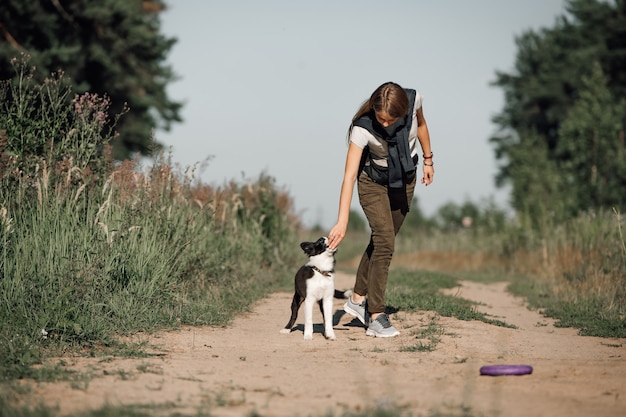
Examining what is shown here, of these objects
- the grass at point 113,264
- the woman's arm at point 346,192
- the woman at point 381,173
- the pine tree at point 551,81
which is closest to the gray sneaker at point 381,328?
the woman at point 381,173

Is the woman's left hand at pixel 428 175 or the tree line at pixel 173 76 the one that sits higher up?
the tree line at pixel 173 76

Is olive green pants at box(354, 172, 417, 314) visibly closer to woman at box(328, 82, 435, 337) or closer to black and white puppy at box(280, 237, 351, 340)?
woman at box(328, 82, 435, 337)

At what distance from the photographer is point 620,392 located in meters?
5.10

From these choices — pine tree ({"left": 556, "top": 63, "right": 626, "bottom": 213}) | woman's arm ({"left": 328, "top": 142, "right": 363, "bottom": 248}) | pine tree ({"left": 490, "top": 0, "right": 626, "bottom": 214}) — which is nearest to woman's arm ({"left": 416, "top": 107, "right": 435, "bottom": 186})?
woman's arm ({"left": 328, "top": 142, "right": 363, "bottom": 248})

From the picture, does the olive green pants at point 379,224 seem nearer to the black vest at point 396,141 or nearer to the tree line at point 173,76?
the black vest at point 396,141

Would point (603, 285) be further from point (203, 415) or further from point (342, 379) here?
point (203, 415)

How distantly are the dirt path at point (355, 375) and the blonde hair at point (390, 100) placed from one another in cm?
207

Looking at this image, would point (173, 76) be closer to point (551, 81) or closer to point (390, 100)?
point (551, 81)

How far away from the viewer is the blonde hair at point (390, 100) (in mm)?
6832

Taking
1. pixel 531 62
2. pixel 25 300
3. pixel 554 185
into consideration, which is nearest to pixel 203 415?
pixel 25 300

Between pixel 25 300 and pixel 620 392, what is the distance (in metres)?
4.85

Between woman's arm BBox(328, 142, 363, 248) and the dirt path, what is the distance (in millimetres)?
990

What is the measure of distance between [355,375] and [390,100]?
8.20 ft

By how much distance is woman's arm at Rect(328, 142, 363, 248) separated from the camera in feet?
23.2
